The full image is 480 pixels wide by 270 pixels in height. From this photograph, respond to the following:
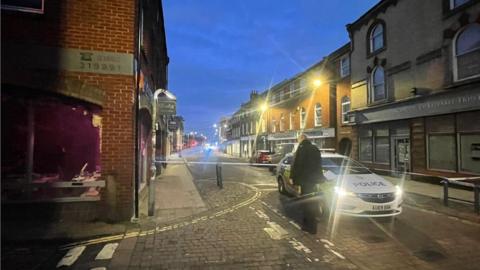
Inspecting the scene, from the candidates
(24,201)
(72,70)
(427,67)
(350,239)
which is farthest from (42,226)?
(427,67)

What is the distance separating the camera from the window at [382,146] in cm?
1810

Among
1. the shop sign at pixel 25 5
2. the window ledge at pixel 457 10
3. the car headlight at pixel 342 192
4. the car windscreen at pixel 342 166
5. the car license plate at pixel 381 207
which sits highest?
the window ledge at pixel 457 10

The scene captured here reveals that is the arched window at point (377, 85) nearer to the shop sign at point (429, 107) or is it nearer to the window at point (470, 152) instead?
the shop sign at point (429, 107)

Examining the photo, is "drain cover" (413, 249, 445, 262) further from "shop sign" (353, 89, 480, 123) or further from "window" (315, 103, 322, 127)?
"window" (315, 103, 322, 127)

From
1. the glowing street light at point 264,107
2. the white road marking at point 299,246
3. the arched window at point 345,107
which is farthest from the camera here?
the glowing street light at point 264,107

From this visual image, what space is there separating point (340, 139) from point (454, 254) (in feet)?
61.6

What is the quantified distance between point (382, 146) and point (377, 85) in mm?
3420

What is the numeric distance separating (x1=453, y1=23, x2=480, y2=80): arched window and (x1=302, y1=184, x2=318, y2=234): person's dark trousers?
10.2 metres

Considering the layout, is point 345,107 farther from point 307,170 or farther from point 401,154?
point 307,170

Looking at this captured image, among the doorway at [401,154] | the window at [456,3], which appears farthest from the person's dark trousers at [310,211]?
the doorway at [401,154]

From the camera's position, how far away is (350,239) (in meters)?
6.21

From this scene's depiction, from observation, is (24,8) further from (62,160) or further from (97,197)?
(97,197)

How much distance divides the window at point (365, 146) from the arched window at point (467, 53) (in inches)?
257

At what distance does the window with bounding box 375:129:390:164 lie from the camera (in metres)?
18.1
